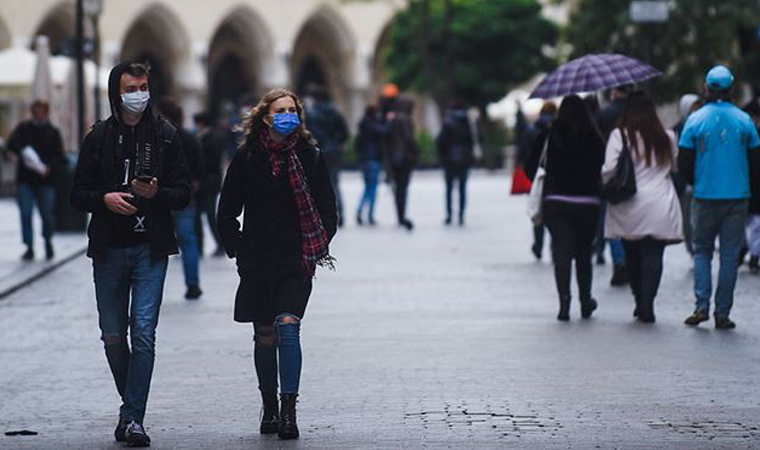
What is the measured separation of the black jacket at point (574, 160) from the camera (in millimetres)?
13023

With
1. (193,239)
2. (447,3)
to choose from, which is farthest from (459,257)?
(447,3)

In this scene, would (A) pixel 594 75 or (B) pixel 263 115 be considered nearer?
(B) pixel 263 115

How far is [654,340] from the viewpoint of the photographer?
11742mm

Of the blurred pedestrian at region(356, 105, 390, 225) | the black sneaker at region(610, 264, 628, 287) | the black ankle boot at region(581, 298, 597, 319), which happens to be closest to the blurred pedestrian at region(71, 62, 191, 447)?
the black ankle boot at region(581, 298, 597, 319)

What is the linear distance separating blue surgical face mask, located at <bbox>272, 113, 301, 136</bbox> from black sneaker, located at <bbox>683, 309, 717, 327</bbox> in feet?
17.3

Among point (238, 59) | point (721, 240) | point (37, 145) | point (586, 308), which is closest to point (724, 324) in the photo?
point (721, 240)

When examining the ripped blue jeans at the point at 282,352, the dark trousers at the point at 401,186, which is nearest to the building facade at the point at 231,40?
the dark trousers at the point at 401,186

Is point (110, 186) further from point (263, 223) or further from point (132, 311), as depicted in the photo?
point (263, 223)

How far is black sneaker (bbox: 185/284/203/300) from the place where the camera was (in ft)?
49.5

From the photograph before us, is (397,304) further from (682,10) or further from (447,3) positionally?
(447,3)

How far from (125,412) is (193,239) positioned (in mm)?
7375

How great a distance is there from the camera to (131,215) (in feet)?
26.3

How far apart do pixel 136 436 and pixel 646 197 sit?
5.95 meters

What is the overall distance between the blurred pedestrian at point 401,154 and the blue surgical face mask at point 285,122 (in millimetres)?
16049
